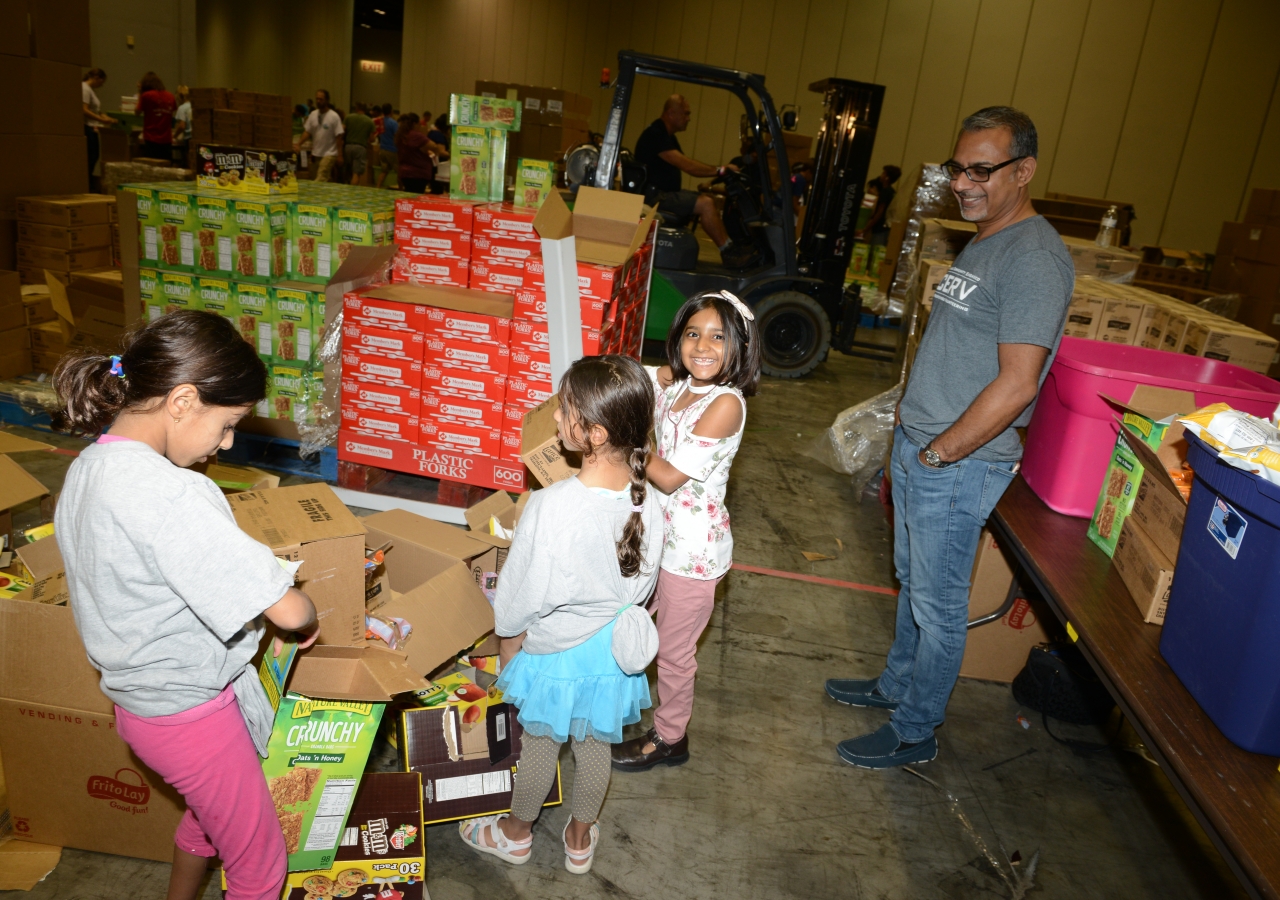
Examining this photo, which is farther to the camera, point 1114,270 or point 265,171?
point 1114,270

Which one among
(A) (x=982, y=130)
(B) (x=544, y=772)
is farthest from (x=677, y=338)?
(B) (x=544, y=772)

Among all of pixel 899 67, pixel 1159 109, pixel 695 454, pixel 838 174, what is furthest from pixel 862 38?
pixel 695 454

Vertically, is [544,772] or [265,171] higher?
[265,171]

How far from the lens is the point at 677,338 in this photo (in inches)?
89.7

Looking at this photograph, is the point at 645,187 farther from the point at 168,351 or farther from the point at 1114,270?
the point at 168,351

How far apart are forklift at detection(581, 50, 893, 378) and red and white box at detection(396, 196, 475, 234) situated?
246 cm

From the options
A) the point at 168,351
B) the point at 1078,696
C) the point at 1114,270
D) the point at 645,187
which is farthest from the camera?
the point at 645,187

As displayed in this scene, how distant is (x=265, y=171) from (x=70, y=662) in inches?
123

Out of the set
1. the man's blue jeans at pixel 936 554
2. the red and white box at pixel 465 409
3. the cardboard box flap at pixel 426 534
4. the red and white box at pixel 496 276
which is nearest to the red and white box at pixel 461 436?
the red and white box at pixel 465 409

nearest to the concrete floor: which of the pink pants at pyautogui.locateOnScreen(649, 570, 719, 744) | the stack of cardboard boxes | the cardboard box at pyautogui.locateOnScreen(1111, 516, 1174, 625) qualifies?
the pink pants at pyautogui.locateOnScreen(649, 570, 719, 744)

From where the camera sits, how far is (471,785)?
7.37 ft

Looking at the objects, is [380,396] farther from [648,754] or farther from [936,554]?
[936,554]

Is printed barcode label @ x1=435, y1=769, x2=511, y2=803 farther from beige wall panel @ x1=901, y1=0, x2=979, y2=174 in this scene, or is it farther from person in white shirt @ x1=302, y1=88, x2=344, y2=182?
person in white shirt @ x1=302, y1=88, x2=344, y2=182

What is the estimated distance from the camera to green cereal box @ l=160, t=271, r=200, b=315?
4062 millimetres
